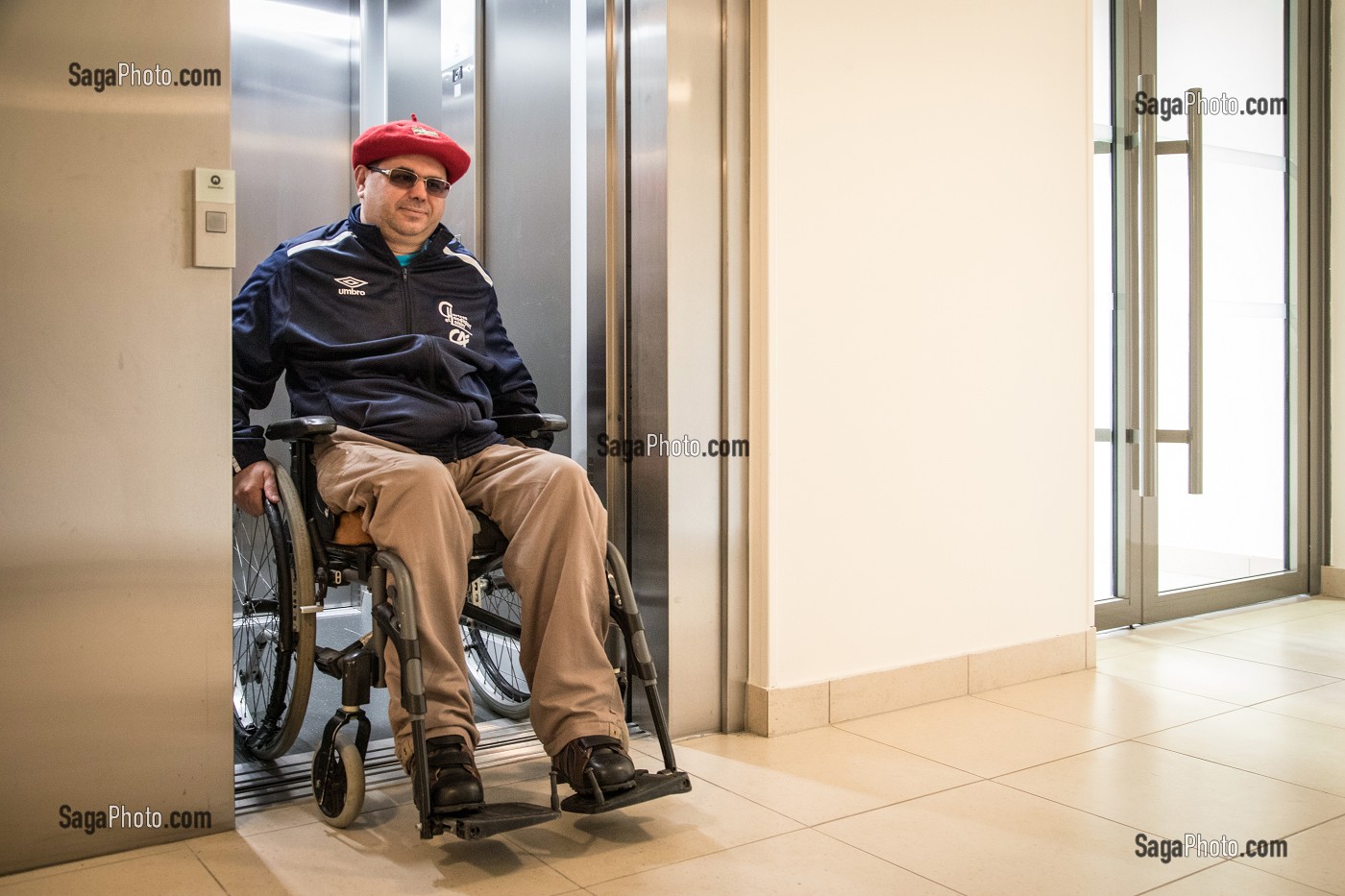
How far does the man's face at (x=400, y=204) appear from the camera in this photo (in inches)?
90.5

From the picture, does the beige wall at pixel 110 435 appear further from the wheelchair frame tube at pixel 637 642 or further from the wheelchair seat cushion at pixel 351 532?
the wheelchair frame tube at pixel 637 642

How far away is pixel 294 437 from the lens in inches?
78.9

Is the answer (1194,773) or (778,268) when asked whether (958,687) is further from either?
(778,268)

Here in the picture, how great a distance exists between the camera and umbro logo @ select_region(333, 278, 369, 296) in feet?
7.40

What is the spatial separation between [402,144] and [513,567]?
888 millimetres

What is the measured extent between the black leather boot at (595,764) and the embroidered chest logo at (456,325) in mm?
879

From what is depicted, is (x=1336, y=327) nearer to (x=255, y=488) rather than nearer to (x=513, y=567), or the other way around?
(x=513, y=567)

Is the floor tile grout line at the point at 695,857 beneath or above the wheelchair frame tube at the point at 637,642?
beneath

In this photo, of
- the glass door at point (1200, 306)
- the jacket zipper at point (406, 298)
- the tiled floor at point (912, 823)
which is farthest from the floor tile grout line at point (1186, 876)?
the jacket zipper at point (406, 298)

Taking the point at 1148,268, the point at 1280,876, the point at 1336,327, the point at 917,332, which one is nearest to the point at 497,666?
the point at 917,332

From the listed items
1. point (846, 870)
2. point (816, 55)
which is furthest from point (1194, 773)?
point (816, 55)

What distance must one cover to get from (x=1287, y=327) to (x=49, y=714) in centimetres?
409

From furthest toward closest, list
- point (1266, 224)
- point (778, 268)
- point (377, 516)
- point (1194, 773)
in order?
point (1266, 224)
point (778, 268)
point (1194, 773)
point (377, 516)

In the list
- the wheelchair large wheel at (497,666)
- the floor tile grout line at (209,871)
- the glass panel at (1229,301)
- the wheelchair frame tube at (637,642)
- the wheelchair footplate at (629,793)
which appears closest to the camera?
the floor tile grout line at (209,871)
